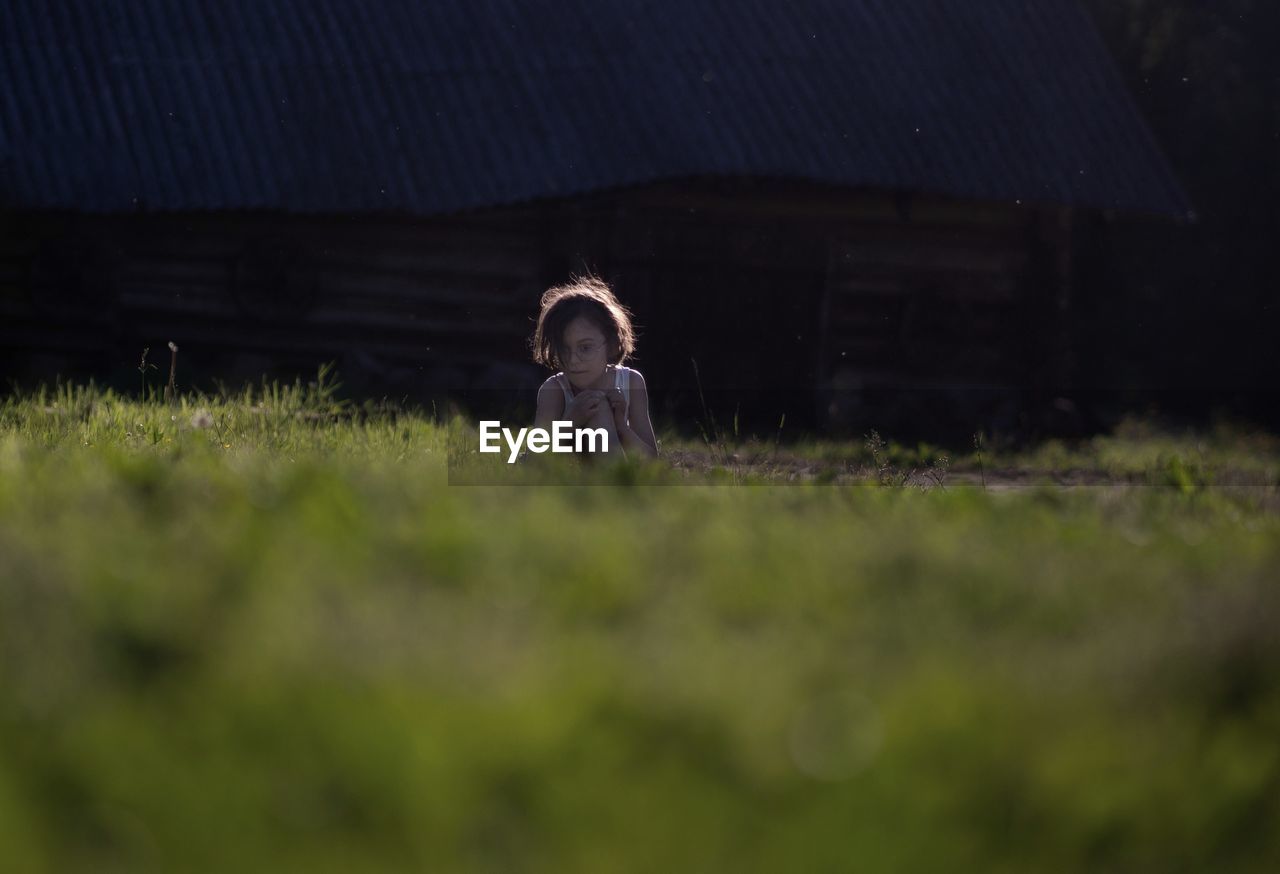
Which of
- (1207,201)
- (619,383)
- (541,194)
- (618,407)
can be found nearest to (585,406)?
(618,407)

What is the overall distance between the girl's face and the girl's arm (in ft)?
0.52

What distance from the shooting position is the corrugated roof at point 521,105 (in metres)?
11.4

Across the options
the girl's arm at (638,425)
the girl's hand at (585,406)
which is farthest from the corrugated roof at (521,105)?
the girl's hand at (585,406)

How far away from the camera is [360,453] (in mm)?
4965

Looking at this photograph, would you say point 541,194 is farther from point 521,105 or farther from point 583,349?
point 583,349

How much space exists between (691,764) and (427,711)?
0.97ft

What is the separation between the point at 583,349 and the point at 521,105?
7.12m

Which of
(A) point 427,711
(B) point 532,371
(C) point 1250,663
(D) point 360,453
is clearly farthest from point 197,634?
(B) point 532,371

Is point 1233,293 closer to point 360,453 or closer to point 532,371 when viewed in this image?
point 532,371

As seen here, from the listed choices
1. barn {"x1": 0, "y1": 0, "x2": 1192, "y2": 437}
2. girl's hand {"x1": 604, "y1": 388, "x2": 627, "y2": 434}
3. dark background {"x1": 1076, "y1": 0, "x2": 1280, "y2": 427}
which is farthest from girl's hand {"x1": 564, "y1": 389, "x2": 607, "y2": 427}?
dark background {"x1": 1076, "y1": 0, "x2": 1280, "y2": 427}

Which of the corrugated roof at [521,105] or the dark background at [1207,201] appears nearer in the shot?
the corrugated roof at [521,105]

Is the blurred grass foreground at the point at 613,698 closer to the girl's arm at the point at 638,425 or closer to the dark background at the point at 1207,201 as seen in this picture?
the girl's arm at the point at 638,425

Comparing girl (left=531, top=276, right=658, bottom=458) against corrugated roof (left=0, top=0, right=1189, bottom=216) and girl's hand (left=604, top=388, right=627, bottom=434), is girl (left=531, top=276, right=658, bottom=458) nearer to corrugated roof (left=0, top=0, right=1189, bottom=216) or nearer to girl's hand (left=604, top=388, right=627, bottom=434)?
girl's hand (left=604, top=388, right=627, bottom=434)

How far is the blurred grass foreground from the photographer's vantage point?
1503mm
